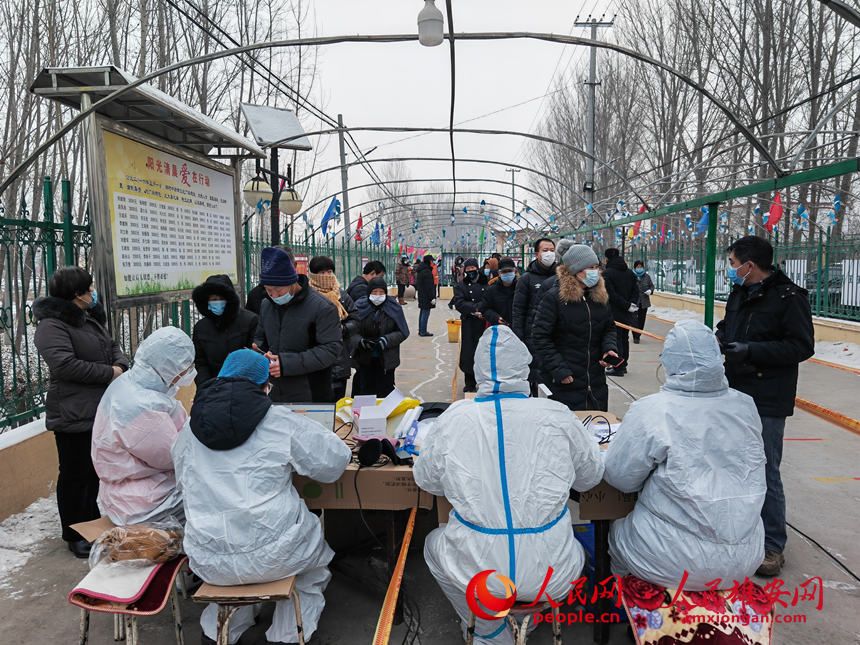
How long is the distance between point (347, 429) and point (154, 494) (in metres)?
1.16

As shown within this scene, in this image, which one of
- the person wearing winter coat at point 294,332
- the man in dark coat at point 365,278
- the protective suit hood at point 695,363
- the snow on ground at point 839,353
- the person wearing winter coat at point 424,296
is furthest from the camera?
the person wearing winter coat at point 424,296

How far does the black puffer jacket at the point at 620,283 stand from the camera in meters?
8.62

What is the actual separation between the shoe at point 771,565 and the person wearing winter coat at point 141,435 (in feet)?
11.0

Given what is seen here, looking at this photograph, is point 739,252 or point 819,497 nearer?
point 739,252

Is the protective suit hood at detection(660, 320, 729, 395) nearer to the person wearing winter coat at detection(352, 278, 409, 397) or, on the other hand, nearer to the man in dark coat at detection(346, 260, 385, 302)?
the person wearing winter coat at detection(352, 278, 409, 397)

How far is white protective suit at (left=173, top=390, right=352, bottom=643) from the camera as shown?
245 centimetres

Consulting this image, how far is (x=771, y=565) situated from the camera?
3354 mm

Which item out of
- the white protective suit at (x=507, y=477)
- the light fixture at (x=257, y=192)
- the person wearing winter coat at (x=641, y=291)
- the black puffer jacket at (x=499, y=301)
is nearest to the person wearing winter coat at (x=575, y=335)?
the white protective suit at (x=507, y=477)

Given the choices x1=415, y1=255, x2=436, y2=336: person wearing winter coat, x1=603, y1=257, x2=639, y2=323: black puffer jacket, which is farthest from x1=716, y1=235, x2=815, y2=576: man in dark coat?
x1=415, y1=255, x2=436, y2=336: person wearing winter coat

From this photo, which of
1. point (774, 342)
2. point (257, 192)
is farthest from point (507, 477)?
point (257, 192)

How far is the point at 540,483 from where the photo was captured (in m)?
2.32

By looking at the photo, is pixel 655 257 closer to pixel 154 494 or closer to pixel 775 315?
pixel 775 315

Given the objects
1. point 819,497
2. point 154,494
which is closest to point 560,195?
point 819,497

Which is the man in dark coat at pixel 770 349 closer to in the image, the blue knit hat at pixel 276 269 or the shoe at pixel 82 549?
the blue knit hat at pixel 276 269
